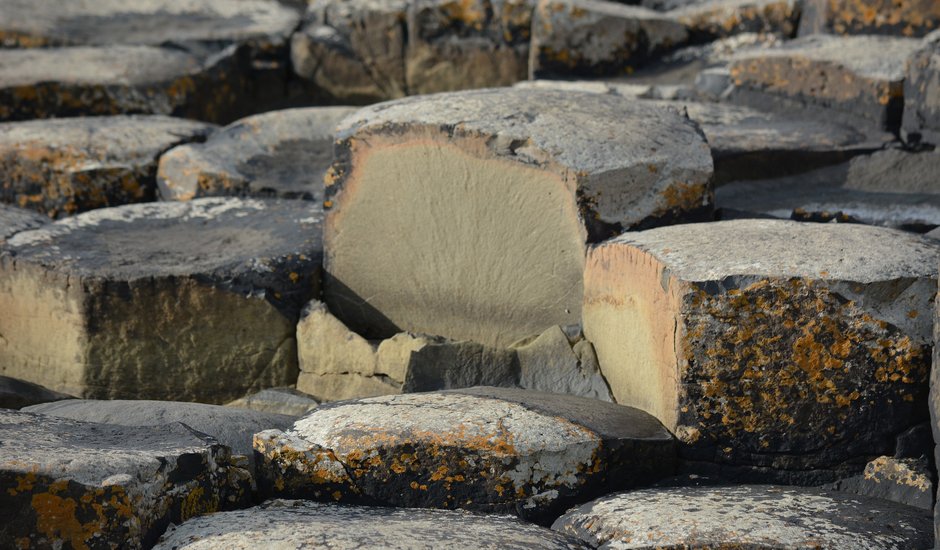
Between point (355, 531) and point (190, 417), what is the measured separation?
23.4 inches

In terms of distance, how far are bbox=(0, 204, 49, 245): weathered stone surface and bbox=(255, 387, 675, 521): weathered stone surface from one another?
1.35m

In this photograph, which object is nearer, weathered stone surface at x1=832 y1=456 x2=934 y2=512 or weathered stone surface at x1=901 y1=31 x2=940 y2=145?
weathered stone surface at x1=832 y1=456 x2=934 y2=512

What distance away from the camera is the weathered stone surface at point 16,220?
3182mm

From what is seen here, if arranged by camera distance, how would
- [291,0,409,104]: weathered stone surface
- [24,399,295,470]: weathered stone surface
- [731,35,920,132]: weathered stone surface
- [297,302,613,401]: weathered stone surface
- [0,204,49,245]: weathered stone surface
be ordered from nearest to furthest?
[24,399,295,470]: weathered stone surface, [297,302,613,401]: weathered stone surface, [0,204,49,245]: weathered stone surface, [731,35,920,132]: weathered stone surface, [291,0,409,104]: weathered stone surface

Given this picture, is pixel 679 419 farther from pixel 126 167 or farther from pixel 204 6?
pixel 204 6

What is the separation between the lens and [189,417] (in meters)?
2.39

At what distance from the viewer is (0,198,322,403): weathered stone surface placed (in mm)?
2906

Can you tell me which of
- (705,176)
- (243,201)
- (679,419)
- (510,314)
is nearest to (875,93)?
(705,176)

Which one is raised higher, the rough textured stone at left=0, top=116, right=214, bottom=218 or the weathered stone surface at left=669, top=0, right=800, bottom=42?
the weathered stone surface at left=669, top=0, right=800, bottom=42

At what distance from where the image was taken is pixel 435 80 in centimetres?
465

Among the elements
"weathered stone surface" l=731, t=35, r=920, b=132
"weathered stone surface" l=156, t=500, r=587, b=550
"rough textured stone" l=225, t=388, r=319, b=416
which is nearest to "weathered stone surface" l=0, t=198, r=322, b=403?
"rough textured stone" l=225, t=388, r=319, b=416

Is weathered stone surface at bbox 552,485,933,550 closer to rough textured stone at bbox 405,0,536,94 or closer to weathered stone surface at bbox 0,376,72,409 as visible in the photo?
weathered stone surface at bbox 0,376,72,409

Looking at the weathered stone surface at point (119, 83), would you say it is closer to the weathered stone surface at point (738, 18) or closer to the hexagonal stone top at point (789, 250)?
the weathered stone surface at point (738, 18)

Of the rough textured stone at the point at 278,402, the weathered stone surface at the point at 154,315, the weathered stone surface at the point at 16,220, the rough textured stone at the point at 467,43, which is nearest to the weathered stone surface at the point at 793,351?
the rough textured stone at the point at 278,402
